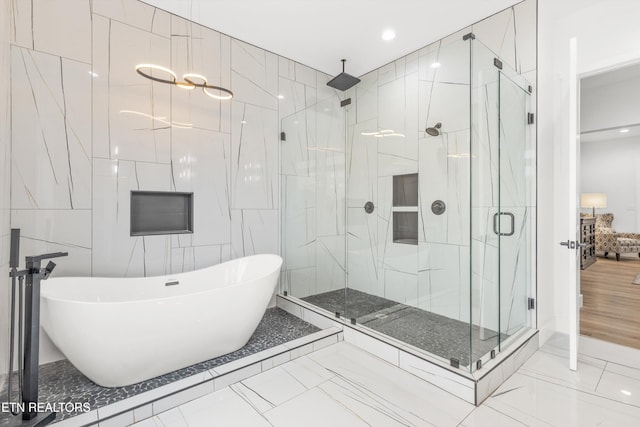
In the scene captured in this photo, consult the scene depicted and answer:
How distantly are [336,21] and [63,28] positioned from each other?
2182mm

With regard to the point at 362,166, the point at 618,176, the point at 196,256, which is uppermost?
the point at 618,176

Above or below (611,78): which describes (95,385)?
below

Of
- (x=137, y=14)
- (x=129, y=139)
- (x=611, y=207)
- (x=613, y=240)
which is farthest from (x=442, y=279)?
(x=611, y=207)

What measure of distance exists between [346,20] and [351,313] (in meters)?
2.72

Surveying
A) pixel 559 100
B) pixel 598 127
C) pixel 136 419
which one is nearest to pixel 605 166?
pixel 598 127

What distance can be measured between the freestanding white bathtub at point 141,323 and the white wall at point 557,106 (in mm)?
2369

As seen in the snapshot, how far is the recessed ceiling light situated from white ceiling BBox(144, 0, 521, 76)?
4 cm

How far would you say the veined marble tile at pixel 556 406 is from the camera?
5.22 ft

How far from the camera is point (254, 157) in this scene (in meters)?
3.16

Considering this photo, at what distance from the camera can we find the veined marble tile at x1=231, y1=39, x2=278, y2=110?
9.94ft

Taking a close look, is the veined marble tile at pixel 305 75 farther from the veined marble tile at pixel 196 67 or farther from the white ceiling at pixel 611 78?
the white ceiling at pixel 611 78

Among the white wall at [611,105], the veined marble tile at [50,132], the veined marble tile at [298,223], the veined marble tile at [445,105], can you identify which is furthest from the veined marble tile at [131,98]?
the white wall at [611,105]

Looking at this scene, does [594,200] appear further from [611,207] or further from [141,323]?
[141,323]

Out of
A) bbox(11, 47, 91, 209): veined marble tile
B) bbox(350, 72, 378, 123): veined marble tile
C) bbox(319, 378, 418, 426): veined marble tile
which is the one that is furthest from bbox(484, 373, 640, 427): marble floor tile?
bbox(11, 47, 91, 209): veined marble tile
